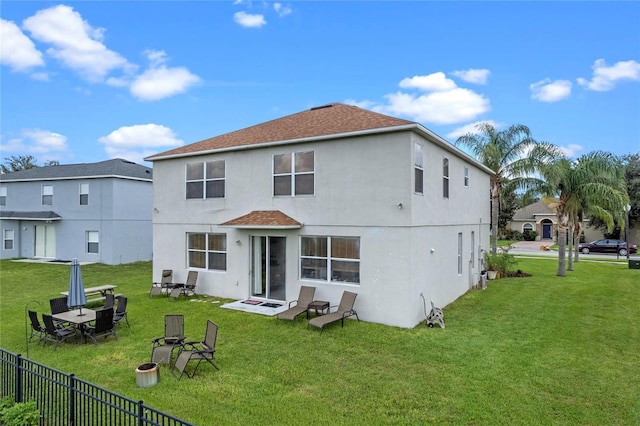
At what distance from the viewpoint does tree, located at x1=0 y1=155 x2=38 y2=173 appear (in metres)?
57.1

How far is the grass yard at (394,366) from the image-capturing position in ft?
18.6

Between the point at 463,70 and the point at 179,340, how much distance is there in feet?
78.6

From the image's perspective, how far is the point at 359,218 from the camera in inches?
429

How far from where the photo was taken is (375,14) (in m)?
17.4

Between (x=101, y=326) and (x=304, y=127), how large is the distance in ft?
28.9

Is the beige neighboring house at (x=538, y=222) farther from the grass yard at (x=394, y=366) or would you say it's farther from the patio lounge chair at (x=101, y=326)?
the patio lounge chair at (x=101, y=326)

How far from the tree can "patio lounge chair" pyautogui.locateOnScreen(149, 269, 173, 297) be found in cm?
6027

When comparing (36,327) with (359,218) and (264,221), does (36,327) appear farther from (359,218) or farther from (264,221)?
(359,218)

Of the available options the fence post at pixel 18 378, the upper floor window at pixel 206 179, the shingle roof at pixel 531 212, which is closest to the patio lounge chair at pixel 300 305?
the upper floor window at pixel 206 179

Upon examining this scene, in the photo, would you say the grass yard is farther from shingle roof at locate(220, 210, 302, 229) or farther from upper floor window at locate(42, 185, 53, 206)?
upper floor window at locate(42, 185, 53, 206)

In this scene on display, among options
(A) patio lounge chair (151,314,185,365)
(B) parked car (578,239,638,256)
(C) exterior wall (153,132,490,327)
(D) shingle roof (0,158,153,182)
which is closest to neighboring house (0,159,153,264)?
(D) shingle roof (0,158,153,182)

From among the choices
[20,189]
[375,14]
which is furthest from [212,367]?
[20,189]

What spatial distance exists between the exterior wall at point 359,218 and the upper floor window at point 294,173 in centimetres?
22

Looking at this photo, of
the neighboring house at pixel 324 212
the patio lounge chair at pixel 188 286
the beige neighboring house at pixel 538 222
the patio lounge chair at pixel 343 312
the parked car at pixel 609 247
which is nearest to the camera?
Result: the patio lounge chair at pixel 343 312
